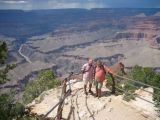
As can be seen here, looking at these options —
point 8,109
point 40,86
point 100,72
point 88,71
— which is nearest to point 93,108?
point 100,72

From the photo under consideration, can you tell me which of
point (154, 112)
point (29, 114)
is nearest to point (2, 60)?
point (29, 114)

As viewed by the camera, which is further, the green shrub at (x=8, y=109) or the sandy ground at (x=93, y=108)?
the sandy ground at (x=93, y=108)

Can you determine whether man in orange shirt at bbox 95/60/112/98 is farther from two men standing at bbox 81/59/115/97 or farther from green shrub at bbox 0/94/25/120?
green shrub at bbox 0/94/25/120

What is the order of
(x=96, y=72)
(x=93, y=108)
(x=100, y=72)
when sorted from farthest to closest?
(x=96, y=72), (x=100, y=72), (x=93, y=108)

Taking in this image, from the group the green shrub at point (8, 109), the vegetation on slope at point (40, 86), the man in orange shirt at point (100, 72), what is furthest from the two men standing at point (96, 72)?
the vegetation on slope at point (40, 86)

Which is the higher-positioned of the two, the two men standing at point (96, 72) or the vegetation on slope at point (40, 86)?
the two men standing at point (96, 72)

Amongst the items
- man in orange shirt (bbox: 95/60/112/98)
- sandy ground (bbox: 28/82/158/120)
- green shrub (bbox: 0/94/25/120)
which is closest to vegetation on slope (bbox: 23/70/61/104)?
sandy ground (bbox: 28/82/158/120)

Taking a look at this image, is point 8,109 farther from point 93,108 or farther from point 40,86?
point 40,86

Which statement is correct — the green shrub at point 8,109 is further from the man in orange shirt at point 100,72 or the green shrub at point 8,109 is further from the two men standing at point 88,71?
the man in orange shirt at point 100,72

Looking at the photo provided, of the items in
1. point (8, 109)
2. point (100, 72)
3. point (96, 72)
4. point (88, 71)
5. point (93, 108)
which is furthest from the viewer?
point (88, 71)

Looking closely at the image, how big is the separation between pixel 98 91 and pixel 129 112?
2.28 meters

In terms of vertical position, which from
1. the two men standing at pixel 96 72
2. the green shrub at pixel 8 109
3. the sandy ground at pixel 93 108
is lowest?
the sandy ground at pixel 93 108

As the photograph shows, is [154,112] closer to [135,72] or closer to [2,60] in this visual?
[2,60]

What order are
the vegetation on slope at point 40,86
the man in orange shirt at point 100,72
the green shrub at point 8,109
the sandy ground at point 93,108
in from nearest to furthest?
1. the green shrub at point 8,109
2. the sandy ground at point 93,108
3. the man in orange shirt at point 100,72
4. the vegetation on slope at point 40,86
